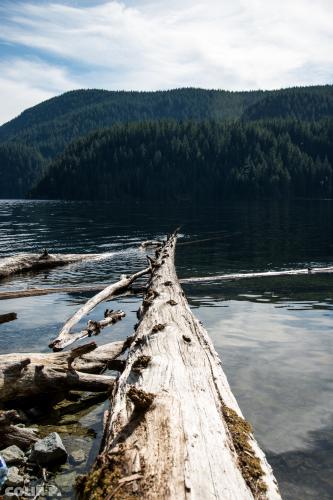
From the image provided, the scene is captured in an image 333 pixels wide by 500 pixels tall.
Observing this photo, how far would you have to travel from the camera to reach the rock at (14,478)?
6.32 m

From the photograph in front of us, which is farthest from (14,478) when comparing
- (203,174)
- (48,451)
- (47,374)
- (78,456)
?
(203,174)

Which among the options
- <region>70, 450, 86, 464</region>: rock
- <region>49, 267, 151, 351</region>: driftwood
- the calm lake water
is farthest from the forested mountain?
<region>70, 450, 86, 464</region>: rock

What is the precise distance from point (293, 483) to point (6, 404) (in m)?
5.52

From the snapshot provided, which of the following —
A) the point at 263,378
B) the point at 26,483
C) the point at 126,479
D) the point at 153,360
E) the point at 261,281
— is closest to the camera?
the point at 126,479

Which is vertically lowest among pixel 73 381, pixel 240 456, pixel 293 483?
pixel 293 483

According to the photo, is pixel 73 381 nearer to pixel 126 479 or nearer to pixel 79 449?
pixel 79 449

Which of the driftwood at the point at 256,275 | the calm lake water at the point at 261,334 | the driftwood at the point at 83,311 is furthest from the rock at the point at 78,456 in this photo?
the driftwood at the point at 256,275

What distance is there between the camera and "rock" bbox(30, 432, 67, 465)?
696 centimetres

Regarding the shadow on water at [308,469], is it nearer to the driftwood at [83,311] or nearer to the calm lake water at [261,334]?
the calm lake water at [261,334]

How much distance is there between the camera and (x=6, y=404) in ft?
29.0

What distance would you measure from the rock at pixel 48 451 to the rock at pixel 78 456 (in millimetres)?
186

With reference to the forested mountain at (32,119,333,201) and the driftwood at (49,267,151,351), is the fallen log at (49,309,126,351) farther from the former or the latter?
the forested mountain at (32,119,333,201)

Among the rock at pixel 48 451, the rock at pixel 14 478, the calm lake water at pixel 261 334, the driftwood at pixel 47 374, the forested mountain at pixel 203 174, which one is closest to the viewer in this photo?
the rock at pixel 14 478

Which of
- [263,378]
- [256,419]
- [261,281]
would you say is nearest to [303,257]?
[261,281]
